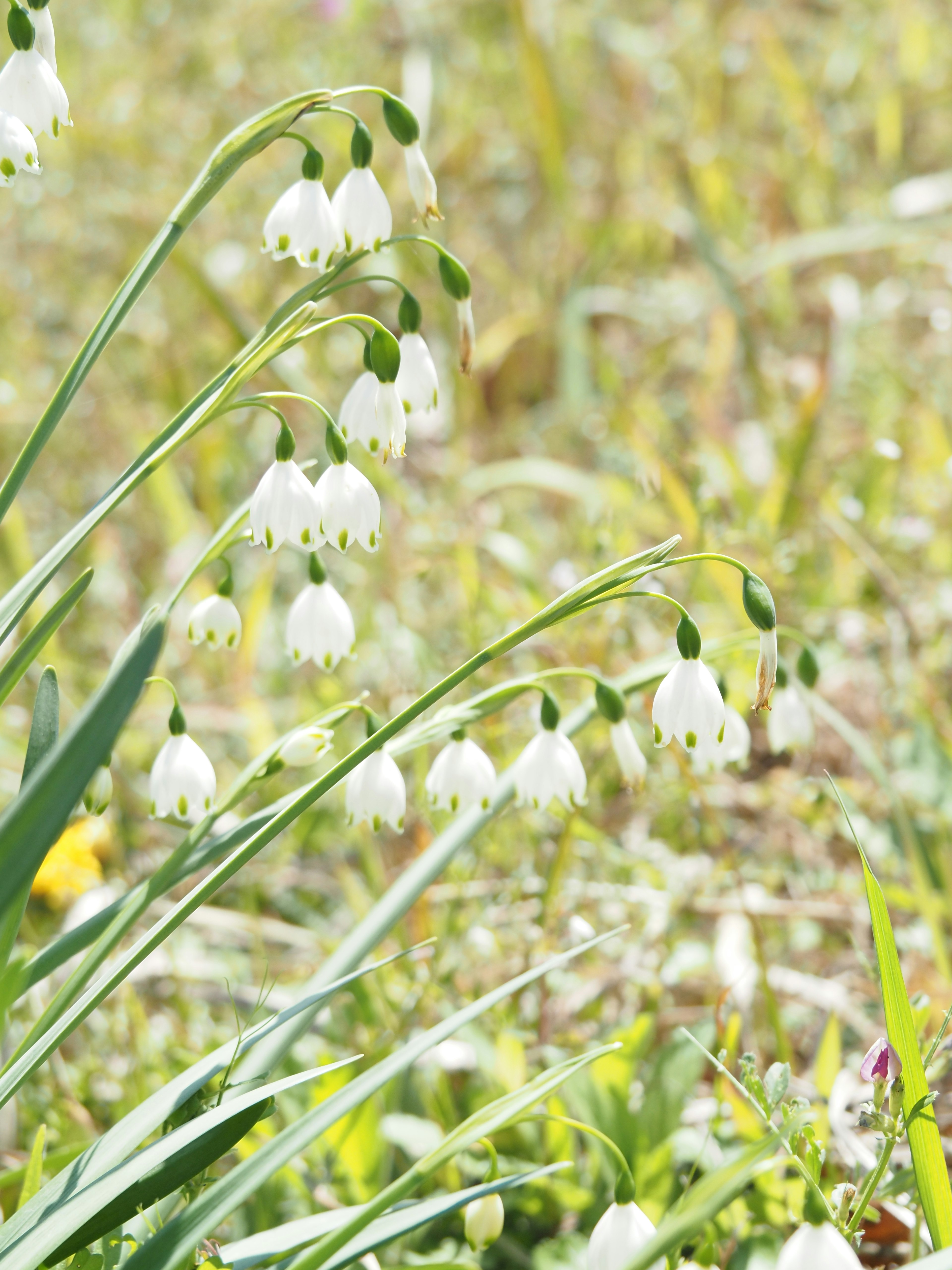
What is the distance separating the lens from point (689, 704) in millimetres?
956

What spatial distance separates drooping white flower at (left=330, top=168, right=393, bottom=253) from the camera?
99 centimetres

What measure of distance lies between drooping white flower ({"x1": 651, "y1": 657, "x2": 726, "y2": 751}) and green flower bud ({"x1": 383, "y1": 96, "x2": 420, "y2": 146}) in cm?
54

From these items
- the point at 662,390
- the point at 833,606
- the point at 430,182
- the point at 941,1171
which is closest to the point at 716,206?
the point at 662,390

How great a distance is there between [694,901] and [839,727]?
0.41 metres

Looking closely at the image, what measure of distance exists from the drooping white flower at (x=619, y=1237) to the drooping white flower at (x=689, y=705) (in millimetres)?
389

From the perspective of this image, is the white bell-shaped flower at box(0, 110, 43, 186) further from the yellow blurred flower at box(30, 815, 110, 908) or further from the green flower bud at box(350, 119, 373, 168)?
the yellow blurred flower at box(30, 815, 110, 908)

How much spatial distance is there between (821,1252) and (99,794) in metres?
0.73

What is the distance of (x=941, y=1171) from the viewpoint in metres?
0.91

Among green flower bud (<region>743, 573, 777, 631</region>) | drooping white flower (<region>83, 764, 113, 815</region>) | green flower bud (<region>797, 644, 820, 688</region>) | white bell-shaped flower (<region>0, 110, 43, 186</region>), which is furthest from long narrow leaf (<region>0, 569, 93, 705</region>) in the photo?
green flower bud (<region>797, 644, 820, 688</region>)

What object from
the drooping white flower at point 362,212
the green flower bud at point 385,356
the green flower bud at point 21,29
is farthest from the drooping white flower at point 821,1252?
the green flower bud at point 21,29

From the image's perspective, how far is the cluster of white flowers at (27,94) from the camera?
35.8 inches

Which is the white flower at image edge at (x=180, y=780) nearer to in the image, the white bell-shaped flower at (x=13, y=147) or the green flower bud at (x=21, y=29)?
the white bell-shaped flower at (x=13, y=147)

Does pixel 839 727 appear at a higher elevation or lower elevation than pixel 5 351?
lower

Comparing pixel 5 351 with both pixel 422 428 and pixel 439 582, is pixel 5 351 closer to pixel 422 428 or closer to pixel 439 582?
pixel 422 428
